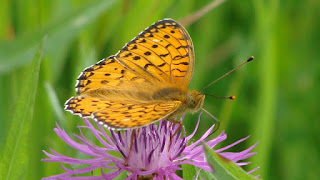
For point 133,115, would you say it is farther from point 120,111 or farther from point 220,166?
point 220,166

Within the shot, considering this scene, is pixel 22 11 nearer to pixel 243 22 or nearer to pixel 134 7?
pixel 134 7

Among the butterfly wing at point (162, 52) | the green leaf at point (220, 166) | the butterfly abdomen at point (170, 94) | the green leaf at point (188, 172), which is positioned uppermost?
the butterfly wing at point (162, 52)

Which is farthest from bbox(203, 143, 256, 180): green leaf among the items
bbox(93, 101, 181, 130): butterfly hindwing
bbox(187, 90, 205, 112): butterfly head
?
bbox(187, 90, 205, 112): butterfly head

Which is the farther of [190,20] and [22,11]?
[22,11]

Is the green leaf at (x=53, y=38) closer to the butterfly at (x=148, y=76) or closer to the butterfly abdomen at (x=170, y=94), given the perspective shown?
the butterfly at (x=148, y=76)

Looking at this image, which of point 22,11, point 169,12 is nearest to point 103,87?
point 169,12

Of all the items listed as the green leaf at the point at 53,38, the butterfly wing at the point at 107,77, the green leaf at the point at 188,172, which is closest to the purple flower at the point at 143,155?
the green leaf at the point at 188,172
